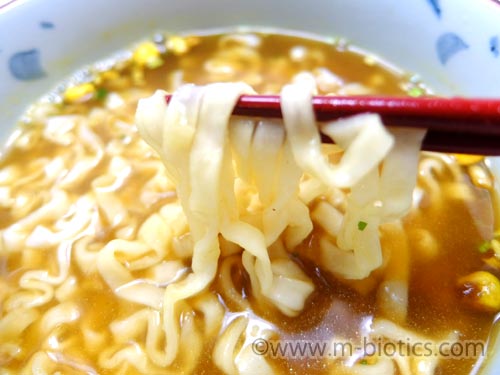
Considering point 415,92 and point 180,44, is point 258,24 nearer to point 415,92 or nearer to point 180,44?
point 180,44

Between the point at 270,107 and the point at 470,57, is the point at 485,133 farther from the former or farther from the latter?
the point at 470,57

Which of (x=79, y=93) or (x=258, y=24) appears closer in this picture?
(x=79, y=93)

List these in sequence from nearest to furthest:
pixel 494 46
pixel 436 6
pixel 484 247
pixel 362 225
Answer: pixel 362 225 < pixel 484 247 < pixel 494 46 < pixel 436 6

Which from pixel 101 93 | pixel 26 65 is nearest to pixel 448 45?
pixel 101 93

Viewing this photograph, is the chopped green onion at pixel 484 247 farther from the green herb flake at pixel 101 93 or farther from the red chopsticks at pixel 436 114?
the green herb flake at pixel 101 93

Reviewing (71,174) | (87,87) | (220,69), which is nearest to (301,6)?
(220,69)

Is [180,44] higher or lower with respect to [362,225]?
higher
